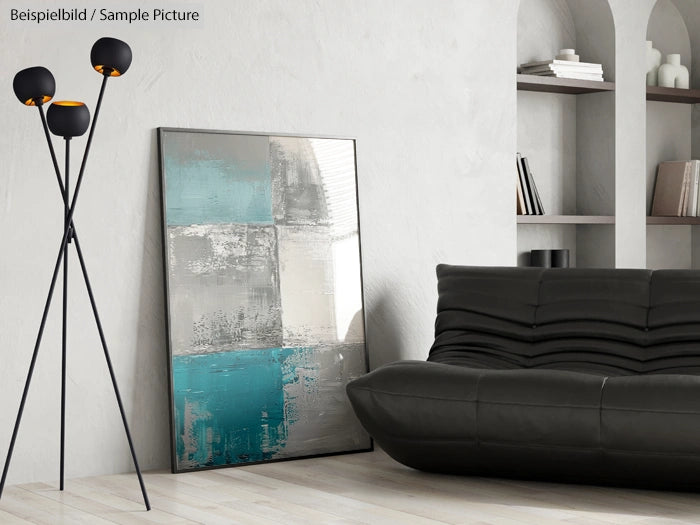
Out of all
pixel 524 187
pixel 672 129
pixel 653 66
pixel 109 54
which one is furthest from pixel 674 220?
pixel 109 54

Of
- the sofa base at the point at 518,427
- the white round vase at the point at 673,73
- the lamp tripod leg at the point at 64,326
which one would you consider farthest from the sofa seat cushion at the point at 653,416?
the white round vase at the point at 673,73

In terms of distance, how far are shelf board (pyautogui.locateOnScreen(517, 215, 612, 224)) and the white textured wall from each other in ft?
0.60

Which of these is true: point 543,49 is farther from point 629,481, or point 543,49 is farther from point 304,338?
point 629,481

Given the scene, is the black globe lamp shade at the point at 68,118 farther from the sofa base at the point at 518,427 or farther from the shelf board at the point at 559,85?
the shelf board at the point at 559,85

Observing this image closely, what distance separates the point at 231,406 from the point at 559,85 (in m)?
2.66

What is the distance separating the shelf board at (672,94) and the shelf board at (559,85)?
33 centimetres

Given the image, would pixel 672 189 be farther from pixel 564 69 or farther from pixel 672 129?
pixel 564 69

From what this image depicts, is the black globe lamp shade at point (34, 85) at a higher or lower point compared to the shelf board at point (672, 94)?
lower

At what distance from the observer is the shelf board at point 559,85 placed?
583 centimetres

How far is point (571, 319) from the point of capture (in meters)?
4.59

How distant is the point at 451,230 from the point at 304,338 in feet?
3.47

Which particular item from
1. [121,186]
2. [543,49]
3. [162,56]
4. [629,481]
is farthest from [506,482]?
[543,49]

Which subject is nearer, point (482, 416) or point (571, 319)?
point (482, 416)

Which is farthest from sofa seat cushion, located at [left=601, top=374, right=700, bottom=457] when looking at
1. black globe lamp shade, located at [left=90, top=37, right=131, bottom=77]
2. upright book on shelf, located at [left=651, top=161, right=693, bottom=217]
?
upright book on shelf, located at [left=651, top=161, right=693, bottom=217]
